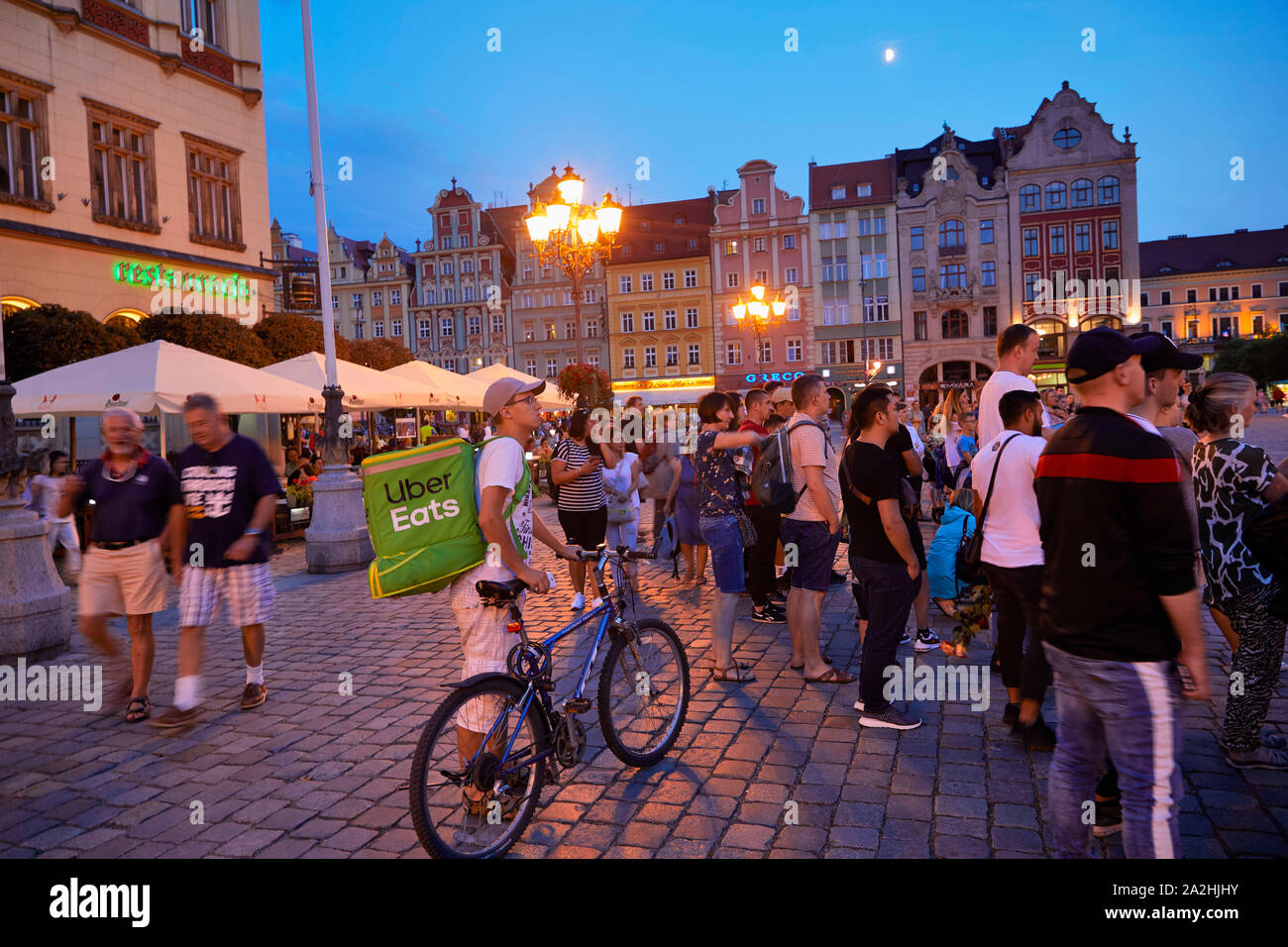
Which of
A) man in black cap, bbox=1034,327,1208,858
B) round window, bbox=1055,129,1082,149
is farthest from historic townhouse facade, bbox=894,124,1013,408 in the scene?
man in black cap, bbox=1034,327,1208,858

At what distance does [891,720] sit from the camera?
16.0ft

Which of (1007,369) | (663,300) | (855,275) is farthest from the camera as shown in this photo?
(663,300)

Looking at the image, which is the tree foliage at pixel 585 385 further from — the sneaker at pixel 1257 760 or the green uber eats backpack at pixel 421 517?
the sneaker at pixel 1257 760

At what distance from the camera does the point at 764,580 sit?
8.09 metres

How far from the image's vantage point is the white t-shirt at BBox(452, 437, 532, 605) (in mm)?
3605

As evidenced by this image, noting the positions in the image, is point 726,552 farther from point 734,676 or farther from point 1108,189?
point 1108,189

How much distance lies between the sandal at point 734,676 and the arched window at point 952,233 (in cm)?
5346

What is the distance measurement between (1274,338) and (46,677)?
237 feet

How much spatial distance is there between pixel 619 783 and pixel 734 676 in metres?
1.80

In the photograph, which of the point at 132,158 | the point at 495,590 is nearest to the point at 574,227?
the point at 495,590

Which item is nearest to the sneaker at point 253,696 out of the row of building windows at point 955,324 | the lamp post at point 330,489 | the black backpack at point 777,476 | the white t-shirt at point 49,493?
the black backpack at point 777,476

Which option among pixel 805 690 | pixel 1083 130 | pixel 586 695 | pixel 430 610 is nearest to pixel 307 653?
pixel 430 610

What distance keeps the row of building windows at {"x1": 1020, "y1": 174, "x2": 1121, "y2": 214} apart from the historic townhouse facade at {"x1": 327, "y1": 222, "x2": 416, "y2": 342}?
4527 cm
